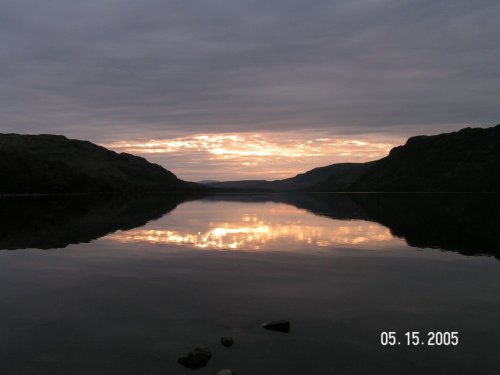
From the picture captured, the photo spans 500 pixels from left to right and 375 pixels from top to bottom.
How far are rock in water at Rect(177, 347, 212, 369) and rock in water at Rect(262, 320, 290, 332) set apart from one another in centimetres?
415

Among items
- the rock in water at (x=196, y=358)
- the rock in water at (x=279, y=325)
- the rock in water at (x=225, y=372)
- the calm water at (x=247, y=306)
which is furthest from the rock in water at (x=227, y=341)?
the rock in water at (x=225, y=372)

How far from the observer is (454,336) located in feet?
62.4

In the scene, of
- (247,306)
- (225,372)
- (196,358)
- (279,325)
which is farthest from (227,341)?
(247,306)

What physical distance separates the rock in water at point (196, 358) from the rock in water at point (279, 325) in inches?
163

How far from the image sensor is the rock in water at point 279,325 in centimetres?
1947

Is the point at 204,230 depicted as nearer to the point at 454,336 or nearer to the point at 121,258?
the point at 121,258

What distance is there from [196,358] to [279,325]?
A: 16.3 ft

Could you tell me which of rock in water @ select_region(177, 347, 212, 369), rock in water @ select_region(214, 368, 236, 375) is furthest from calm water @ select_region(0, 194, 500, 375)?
rock in water @ select_region(214, 368, 236, 375)

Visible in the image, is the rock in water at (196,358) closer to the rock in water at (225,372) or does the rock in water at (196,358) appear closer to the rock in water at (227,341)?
the rock in water at (227,341)

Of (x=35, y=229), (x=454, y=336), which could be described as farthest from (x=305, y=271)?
(x=35, y=229)

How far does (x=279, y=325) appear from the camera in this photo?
19547 millimetres

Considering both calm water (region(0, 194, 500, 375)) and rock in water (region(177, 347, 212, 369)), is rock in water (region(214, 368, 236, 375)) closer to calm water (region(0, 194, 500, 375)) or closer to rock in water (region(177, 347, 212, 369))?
calm water (region(0, 194, 500, 375))

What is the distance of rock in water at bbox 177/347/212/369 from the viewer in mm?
15688

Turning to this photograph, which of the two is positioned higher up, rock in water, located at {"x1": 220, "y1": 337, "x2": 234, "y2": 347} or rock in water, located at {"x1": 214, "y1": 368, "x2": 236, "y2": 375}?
rock in water, located at {"x1": 214, "y1": 368, "x2": 236, "y2": 375}
